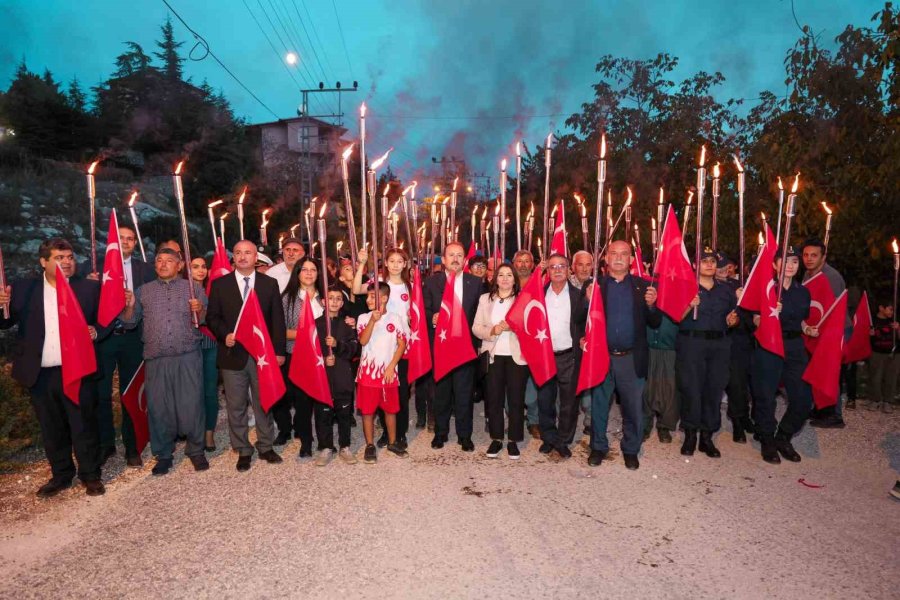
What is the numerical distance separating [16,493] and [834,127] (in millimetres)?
10713

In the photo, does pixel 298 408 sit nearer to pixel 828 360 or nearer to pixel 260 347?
pixel 260 347

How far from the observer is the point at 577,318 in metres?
6.27

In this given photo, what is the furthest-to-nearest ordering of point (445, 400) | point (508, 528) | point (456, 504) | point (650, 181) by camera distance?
point (650, 181), point (445, 400), point (456, 504), point (508, 528)

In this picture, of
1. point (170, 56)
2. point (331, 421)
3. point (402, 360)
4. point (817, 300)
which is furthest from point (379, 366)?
point (170, 56)

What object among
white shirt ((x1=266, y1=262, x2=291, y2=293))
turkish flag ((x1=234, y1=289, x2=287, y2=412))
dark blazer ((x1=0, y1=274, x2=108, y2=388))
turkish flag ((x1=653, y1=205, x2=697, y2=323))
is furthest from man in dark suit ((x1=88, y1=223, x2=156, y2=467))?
turkish flag ((x1=653, y1=205, x2=697, y2=323))

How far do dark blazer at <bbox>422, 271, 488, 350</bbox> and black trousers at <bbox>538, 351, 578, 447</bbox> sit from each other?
902 millimetres

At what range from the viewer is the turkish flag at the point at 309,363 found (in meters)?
6.12

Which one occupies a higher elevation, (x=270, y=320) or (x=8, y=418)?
(x=270, y=320)

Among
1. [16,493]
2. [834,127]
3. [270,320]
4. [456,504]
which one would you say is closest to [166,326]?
[270,320]

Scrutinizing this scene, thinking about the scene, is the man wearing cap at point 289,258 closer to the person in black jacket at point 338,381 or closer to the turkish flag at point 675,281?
the person in black jacket at point 338,381

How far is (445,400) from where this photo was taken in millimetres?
6758

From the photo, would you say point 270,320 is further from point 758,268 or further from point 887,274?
point 887,274

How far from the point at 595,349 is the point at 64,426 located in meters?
4.59

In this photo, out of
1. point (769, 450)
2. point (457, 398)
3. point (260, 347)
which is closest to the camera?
point (260, 347)
